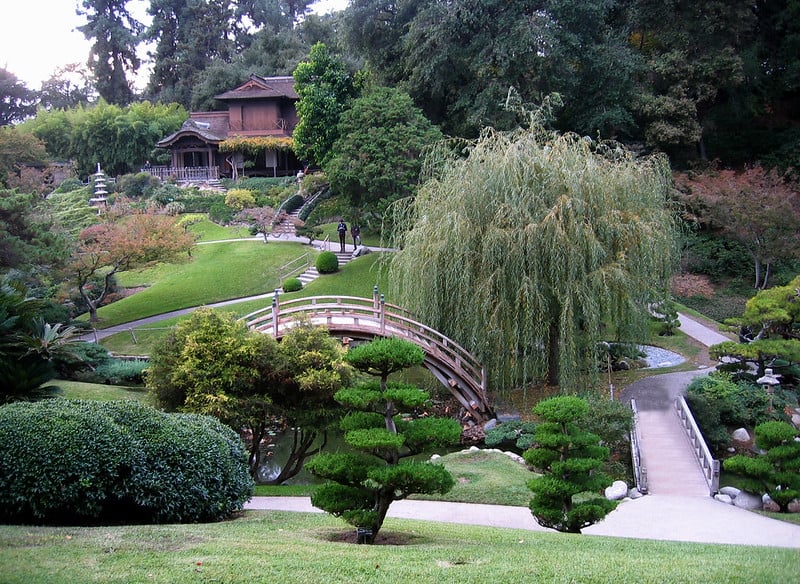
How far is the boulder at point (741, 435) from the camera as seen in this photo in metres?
17.3

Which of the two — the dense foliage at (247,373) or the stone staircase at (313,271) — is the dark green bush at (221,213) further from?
the dense foliage at (247,373)

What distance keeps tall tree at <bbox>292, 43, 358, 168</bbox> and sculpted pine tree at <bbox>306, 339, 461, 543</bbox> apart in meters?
25.4

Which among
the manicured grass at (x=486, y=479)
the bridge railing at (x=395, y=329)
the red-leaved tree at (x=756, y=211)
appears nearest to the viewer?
the manicured grass at (x=486, y=479)

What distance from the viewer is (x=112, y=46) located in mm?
60625

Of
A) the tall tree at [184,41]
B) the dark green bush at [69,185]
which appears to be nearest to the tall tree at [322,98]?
the dark green bush at [69,185]

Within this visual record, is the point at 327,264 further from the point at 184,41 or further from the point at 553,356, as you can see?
the point at 184,41

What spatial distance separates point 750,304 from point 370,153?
48.2 feet

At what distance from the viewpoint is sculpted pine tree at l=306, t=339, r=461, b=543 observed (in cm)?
886

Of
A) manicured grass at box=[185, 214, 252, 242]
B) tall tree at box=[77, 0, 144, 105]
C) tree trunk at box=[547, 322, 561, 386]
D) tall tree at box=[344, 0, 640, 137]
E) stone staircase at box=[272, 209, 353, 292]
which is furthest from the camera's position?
tall tree at box=[77, 0, 144, 105]

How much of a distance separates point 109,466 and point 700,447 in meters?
11.6

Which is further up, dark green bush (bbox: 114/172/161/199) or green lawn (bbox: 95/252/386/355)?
A: dark green bush (bbox: 114/172/161/199)

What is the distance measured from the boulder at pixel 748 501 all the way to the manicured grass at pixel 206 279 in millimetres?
19423

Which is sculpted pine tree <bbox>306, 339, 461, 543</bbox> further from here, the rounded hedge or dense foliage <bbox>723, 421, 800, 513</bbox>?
dense foliage <bbox>723, 421, 800, 513</bbox>

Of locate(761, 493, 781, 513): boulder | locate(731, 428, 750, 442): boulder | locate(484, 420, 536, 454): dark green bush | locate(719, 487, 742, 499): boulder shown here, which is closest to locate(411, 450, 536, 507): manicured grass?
locate(484, 420, 536, 454): dark green bush
